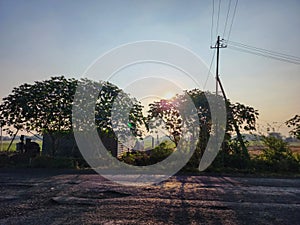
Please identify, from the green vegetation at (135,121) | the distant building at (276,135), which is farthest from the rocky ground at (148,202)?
the distant building at (276,135)

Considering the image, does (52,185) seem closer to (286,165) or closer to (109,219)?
(109,219)

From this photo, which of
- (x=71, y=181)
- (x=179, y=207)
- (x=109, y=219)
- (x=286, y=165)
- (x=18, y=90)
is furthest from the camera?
(x=18, y=90)

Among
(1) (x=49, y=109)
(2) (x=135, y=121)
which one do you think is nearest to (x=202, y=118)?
(2) (x=135, y=121)

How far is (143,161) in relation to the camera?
40.7ft

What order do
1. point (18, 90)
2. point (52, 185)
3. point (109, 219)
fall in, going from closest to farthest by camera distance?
point (109, 219) → point (52, 185) → point (18, 90)

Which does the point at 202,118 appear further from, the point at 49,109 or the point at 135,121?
the point at 49,109

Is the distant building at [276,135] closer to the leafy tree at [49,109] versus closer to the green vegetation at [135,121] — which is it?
the green vegetation at [135,121]

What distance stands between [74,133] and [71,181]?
16.9 ft

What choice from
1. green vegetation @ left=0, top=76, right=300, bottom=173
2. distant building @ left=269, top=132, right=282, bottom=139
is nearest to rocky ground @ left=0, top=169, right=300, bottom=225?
green vegetation @ left=0, top=76, right=300, bottom=173

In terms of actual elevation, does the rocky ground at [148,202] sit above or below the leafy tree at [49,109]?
below

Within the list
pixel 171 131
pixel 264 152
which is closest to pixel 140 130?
pixel 171 131

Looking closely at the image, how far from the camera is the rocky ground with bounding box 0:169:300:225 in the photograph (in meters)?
4.77

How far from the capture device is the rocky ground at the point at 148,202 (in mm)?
4773

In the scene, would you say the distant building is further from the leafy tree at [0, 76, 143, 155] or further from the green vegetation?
the leafy tree at [0, 76, 143, 155]
